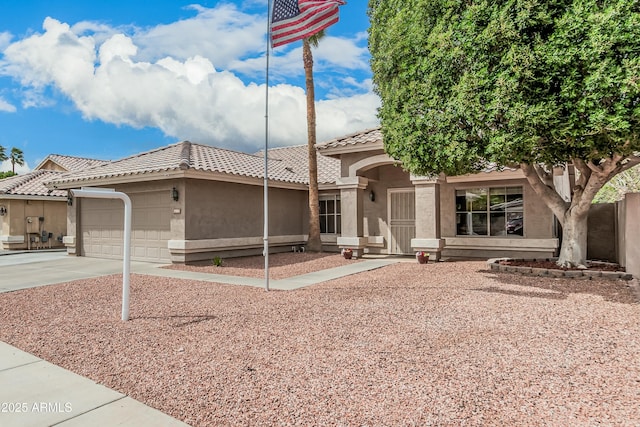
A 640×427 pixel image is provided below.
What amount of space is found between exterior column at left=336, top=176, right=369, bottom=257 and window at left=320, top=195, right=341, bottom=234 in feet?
7.82

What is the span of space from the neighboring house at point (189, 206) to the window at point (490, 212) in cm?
551

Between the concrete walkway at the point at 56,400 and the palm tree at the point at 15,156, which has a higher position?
the palm tree at the point at 15,156

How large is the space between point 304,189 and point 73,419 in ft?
49.3

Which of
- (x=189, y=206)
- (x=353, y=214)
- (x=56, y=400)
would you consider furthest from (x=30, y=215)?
(x=56, y=400)

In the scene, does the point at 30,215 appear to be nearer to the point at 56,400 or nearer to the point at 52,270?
the point at 52,270

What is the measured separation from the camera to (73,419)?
346 cm

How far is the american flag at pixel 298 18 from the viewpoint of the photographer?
9.14 metres

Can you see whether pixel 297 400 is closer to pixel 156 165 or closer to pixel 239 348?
pixel 239 348

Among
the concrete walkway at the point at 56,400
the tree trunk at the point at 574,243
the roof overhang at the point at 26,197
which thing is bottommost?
the concrete walkway at the point at 56,400

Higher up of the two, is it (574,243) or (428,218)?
(428,218)

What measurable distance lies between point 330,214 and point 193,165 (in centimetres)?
672

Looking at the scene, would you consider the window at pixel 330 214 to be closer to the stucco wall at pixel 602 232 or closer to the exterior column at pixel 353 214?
the exterior column at pixel 353 214

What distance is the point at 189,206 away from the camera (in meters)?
13.5

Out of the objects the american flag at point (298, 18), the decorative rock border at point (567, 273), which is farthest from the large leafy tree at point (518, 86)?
the american flag at point (298, 18)
